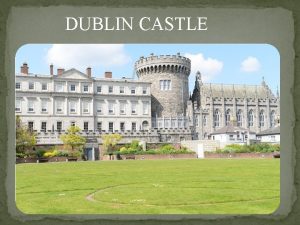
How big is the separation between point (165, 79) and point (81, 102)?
9.35 meters

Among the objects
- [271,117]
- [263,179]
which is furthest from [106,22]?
[271,117]

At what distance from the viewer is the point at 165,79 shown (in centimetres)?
4691

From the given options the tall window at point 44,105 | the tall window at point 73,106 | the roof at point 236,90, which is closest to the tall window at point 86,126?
the tall window at point 73,106

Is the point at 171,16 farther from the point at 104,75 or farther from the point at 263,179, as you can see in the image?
the point at 104,75

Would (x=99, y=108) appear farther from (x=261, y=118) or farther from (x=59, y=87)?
(x=261, y=118)

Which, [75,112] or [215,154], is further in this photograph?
[75,112]

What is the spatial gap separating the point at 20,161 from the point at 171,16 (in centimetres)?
2338

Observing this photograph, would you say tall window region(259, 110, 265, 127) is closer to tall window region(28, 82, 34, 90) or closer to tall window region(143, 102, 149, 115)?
tall window region(143, 102, 149, 115)

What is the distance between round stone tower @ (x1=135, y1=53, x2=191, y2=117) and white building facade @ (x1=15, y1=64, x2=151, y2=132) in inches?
63.2

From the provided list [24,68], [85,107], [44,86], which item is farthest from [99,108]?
[24,68]

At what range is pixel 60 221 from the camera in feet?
10.4

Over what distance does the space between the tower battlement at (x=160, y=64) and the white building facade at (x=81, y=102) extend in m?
2.14

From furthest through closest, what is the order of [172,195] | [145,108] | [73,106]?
[145,108] → [73,106] → [172,195]

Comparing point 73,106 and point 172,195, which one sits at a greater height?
point 73,106
